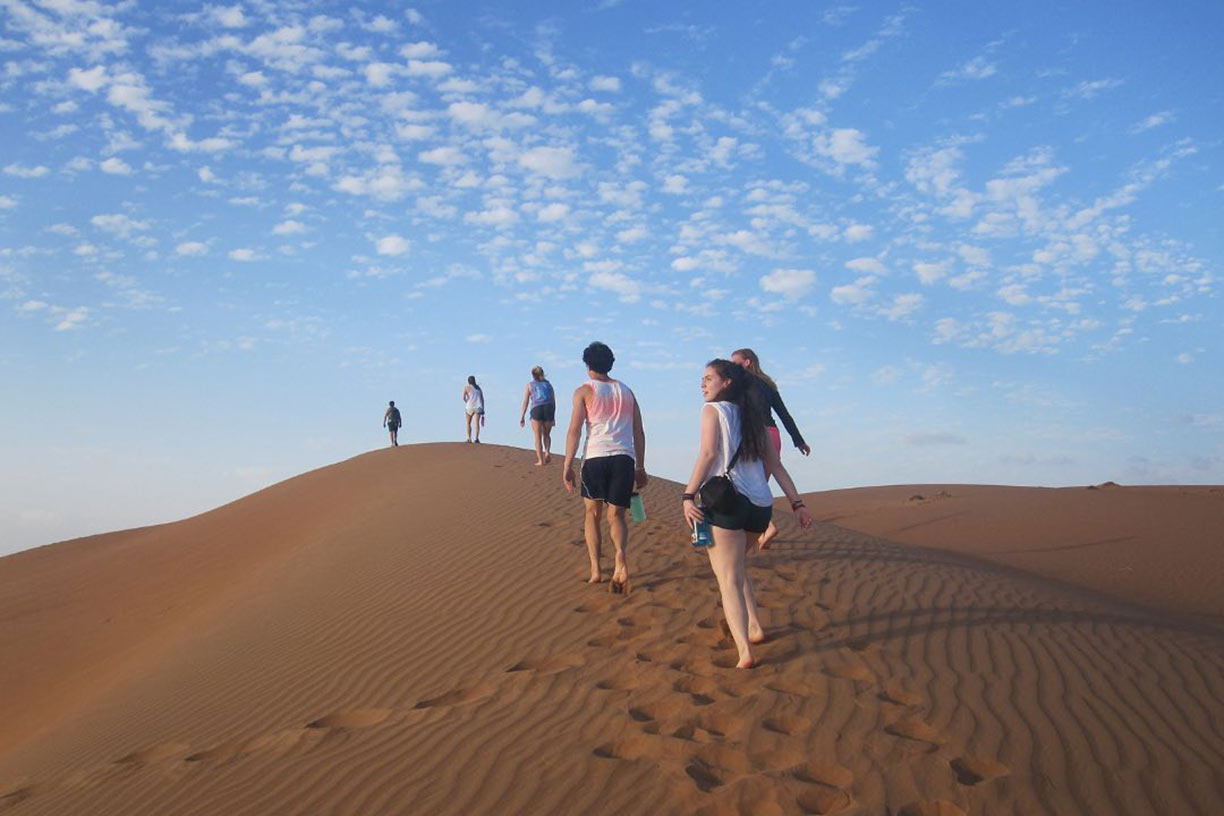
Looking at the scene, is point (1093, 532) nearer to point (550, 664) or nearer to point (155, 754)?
point (550, 664)

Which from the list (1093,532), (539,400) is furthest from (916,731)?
(1093,532)

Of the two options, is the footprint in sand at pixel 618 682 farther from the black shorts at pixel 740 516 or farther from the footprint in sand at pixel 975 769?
the footprint in sand at pixel 975 769

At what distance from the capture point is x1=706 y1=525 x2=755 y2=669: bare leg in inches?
212

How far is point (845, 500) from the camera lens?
30.5 meters

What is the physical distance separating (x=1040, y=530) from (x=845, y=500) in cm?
1184

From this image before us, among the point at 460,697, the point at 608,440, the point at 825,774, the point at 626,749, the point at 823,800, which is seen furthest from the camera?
the point at 608,440

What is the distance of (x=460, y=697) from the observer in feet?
19.2

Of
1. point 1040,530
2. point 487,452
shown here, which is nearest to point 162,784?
point 487,452

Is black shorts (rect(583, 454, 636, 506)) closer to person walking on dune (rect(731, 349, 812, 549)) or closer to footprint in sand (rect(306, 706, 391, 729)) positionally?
person walking on dune (rect(731, 349, 812, 549))

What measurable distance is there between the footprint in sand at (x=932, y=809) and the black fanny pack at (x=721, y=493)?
6.51ft

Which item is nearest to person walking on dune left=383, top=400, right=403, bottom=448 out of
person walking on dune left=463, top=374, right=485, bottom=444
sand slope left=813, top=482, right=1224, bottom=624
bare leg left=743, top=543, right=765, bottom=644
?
person walking on dune left=463, top=374, right=485, bottom=444

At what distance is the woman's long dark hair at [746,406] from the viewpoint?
17.8 ft

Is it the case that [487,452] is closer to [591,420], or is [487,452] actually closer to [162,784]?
[591,420]

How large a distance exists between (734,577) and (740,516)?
0.38m
